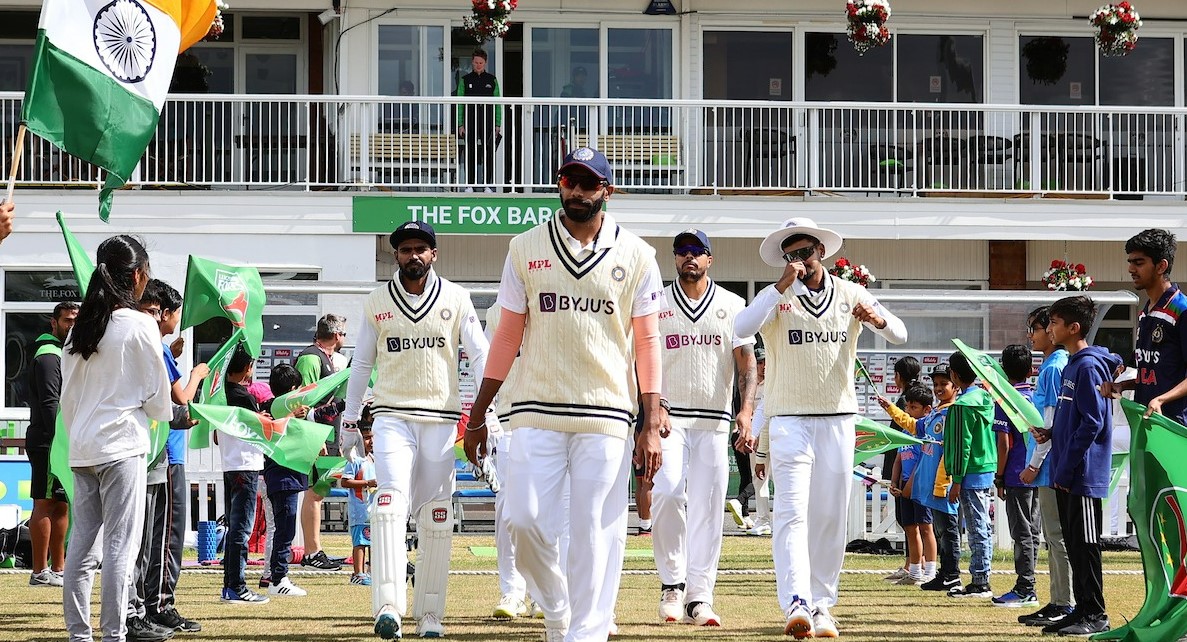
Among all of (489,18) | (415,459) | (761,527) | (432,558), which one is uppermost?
(489,18)

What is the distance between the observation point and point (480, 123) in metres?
23.2

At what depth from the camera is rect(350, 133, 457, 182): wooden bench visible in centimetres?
2220

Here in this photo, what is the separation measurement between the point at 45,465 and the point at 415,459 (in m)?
4.26

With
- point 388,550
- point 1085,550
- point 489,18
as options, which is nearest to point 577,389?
point 388,550

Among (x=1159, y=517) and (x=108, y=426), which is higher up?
(x=108, y=426)

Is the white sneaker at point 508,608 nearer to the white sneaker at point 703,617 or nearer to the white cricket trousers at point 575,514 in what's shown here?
the white sneaker at point 703,617

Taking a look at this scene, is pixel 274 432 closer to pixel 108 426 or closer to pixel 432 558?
pixel 432 558

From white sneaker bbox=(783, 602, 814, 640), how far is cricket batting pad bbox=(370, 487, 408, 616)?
1.99 m

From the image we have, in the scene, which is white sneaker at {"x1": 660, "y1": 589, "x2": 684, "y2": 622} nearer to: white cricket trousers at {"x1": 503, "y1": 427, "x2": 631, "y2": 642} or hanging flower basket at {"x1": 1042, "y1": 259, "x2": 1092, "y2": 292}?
white cricket trousers at {"x1": 503, "y1": 427, "x2": 631, "y2": 642}

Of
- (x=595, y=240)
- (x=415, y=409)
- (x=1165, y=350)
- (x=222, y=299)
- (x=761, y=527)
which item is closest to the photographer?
(x=595, y=240)

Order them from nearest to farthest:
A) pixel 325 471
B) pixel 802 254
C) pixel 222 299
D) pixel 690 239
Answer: pixel 802 254, pixel 690 239, pixel 222 299, pixel 325 471

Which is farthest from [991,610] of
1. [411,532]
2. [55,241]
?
[55,241]

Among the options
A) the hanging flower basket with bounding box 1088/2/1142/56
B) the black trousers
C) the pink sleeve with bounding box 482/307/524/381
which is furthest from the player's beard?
the hanging flower basket with bounding box 1088/2/1142/56

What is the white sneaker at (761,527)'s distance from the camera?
53.8 feet
